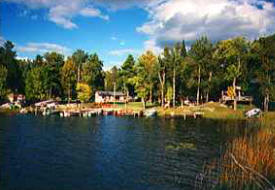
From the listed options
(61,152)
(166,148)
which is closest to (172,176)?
(166,148)

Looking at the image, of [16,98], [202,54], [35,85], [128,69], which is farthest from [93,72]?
[202,54]

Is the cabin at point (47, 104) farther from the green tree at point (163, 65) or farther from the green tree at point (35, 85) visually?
the green tree at point (163, 65)

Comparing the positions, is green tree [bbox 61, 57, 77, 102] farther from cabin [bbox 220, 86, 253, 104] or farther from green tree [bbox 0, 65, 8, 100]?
cabin [bbox 220, 86, 253, 104]

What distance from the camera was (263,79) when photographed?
75.6m

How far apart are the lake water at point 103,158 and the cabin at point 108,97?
235 feet

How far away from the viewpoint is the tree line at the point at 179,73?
264 ft

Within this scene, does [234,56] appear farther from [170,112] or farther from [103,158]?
[103,158]

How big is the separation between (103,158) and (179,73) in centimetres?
6579

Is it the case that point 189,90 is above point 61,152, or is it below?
above

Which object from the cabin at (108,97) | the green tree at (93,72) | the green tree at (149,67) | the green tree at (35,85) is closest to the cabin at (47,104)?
the green tree at (35,85)

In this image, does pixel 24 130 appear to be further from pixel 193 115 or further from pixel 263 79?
pixel 263 79

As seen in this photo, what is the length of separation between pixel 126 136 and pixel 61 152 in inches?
543

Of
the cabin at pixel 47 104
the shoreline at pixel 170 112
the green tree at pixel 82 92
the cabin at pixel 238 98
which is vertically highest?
the green tree at pixel 82 92

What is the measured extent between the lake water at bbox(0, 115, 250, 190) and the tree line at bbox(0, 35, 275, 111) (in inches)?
1580
